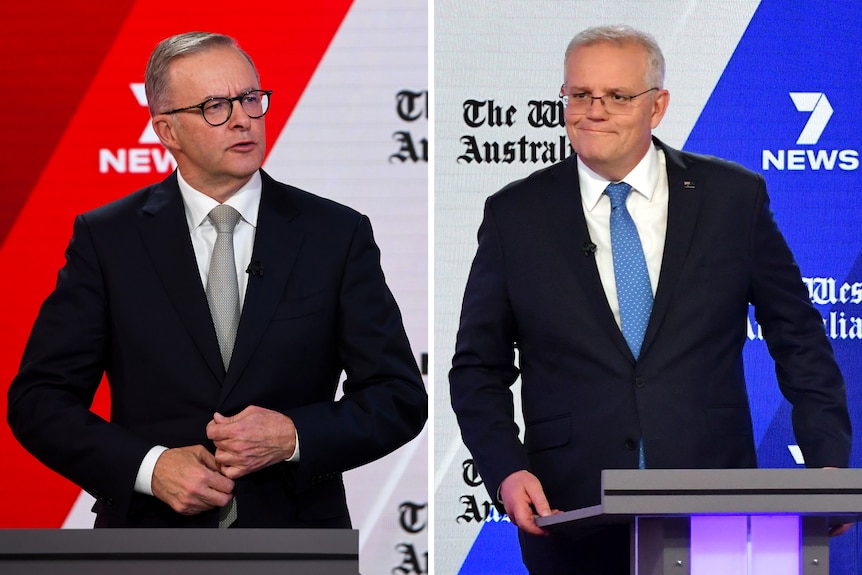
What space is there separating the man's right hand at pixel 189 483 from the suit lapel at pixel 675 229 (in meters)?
0.97

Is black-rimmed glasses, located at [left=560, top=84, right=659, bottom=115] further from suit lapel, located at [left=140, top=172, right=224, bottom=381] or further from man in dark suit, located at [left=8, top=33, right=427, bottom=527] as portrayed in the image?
suit lapel, located at [left=140, top=172, right=224, bottom=381]

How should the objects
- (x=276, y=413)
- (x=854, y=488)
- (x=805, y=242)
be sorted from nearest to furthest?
1. (x=854, y=488)
2. (x=276, y=413)
3. (x=805, y=242)

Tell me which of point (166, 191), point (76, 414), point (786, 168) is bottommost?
point (76, 414)

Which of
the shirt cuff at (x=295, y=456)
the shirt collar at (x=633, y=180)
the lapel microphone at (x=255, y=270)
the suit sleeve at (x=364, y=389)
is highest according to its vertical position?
the shirt collar at (x=633, y=180)

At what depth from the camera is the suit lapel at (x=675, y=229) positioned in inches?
122

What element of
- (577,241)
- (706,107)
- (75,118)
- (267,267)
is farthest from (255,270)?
(706,107)

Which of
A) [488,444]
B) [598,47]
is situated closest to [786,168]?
[598,47]

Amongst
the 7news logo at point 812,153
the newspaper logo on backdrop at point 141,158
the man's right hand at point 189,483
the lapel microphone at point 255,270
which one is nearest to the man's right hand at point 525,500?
the man's right hand at point 189,483

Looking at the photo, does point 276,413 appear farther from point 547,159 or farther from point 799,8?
point 799,8

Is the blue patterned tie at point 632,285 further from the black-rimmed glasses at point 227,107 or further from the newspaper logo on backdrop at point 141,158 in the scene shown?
the newspaper logo on backdrop at point 141,158

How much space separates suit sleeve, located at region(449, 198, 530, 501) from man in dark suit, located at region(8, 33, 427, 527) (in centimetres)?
12

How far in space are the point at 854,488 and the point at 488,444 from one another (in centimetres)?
103

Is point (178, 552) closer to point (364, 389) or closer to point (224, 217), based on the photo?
point (364, 389)

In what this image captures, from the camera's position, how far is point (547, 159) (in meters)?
4.40
